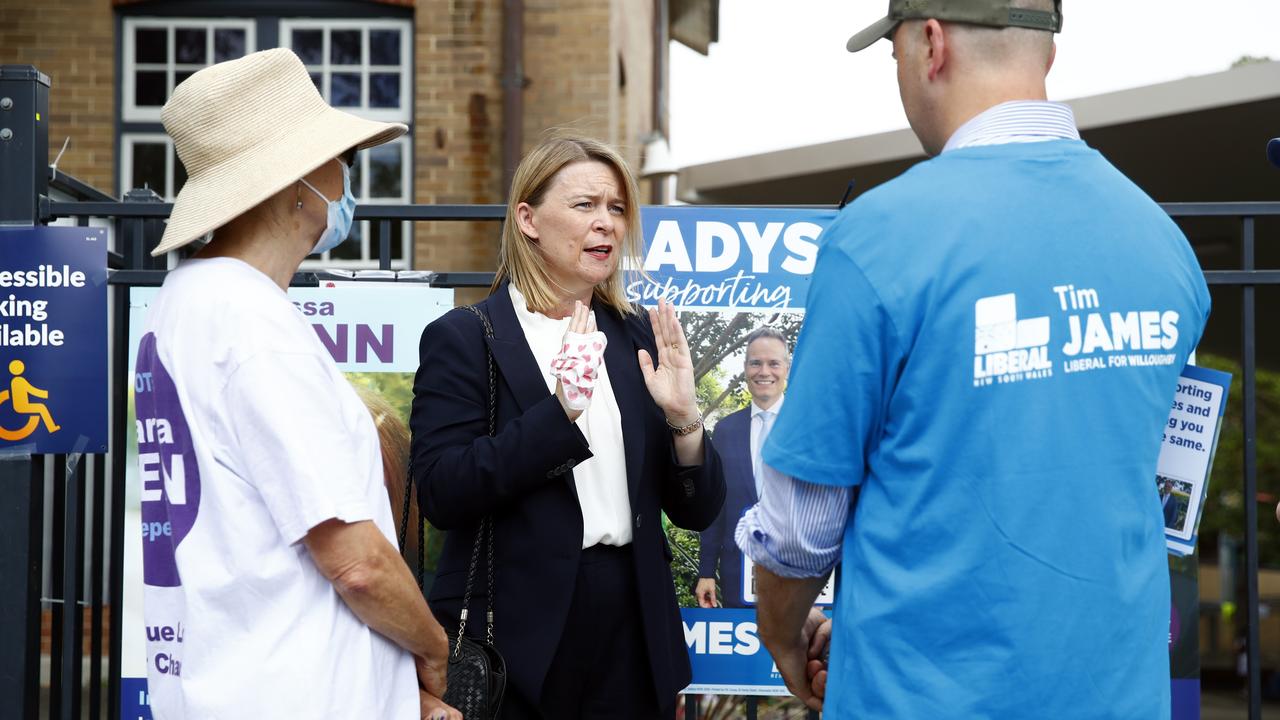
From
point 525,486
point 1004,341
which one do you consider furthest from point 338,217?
point 1004,341

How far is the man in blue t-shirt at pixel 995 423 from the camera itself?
1734mm

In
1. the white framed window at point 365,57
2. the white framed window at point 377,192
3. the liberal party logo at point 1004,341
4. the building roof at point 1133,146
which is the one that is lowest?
the liberal party logo at point 1004,341

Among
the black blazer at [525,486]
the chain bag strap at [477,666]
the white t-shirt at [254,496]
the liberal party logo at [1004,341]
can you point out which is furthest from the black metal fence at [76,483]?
the liberal party logo at [1004,341]

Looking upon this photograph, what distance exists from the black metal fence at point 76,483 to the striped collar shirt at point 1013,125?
1911 mm

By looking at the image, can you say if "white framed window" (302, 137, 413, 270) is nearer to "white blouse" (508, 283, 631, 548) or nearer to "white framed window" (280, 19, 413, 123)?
"white framed window" (280, 19, 413, 123)

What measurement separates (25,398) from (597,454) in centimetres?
187

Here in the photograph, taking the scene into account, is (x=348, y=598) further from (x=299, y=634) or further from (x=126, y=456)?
(x=126, y=456)

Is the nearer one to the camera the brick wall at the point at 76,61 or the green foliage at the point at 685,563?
the green foliage at the point at 685,563

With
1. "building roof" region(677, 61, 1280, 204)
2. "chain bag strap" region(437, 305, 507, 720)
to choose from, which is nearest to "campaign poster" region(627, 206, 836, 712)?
"chain bag strap" region(437, 305, 507, 720)

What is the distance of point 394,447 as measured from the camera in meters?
3.96

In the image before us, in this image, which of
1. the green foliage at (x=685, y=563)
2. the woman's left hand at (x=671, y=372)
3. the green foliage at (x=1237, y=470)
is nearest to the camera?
the woman's left hand at (x=671, y=372)

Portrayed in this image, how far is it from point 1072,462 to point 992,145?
48cm

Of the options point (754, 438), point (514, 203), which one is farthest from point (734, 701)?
point (514, 203)

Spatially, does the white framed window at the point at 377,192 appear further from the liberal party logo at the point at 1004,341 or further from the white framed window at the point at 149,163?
the liberal party logo at the point at 1004,341
